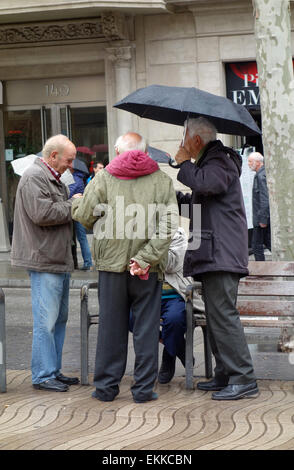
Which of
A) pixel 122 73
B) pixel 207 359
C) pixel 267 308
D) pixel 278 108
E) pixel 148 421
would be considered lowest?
pixel 148 421

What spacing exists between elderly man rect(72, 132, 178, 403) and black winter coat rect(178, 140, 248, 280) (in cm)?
20

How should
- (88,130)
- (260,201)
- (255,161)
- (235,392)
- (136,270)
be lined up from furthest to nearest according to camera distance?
1. (88,130)
2. (255,161)
3. (260,201)
4. (235,392)
5. (136,270)

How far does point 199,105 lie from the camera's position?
561cm

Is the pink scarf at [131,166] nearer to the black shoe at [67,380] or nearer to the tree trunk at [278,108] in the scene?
the black shoe at [67,380]

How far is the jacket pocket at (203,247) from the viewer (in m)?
5.61

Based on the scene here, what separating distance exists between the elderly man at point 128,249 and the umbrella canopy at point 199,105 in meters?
0.32

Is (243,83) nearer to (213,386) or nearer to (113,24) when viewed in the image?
(113,24)

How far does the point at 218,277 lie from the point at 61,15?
1131cm

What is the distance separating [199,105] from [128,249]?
110 cm

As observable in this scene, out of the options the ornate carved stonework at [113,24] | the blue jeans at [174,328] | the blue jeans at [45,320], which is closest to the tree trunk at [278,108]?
the blue jeans at [174,328]

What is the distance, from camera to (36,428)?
5109mm

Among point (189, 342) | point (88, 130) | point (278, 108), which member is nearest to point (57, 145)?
point (189, 342)

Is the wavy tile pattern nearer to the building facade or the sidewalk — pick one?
the sidewalk
